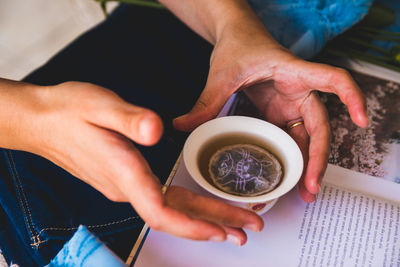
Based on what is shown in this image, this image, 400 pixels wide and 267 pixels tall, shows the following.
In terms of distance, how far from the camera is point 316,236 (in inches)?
26.6

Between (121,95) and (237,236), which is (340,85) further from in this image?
(121,95)

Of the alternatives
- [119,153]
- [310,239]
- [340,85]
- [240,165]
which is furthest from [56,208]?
[340,85]

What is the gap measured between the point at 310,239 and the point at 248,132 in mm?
255

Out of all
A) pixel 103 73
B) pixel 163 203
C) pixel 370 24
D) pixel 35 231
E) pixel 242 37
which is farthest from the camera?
pixel 370 24

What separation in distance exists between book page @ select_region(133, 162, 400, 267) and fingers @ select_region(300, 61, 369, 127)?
0.62 feet

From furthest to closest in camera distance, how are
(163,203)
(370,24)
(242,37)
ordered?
(370,24) → (242,37) → (163,203)

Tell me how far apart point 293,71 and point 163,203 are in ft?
1.48

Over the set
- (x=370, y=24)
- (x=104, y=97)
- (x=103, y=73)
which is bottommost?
(x=370, y=24)

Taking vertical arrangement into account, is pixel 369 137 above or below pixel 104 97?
below

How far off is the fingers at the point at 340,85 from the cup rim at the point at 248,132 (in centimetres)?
14

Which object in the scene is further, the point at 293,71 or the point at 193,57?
the point at 193,57

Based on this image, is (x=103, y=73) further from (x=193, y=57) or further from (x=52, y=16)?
(x=52, y=16)

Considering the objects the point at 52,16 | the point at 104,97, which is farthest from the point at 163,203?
the point at 52,16

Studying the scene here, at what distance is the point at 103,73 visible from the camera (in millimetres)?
963
